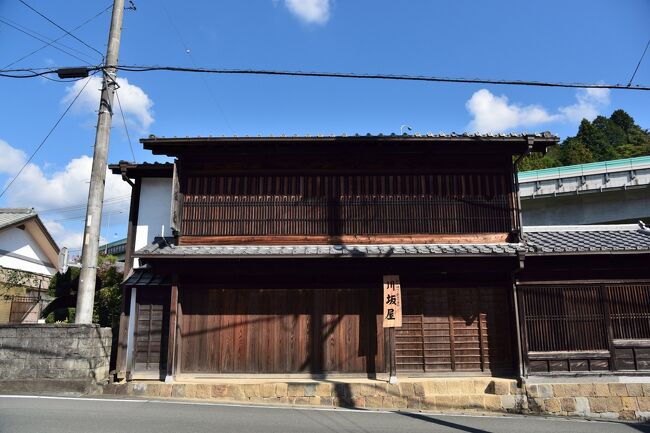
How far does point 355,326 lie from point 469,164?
5.78 m

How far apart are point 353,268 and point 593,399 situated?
6891 mm

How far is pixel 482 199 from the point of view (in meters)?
12.4

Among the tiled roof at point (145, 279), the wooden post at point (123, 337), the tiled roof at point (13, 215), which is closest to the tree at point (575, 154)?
the tiled roof at point (145, 279)

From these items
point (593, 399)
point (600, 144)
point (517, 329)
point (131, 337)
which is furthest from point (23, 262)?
point (600, 144)

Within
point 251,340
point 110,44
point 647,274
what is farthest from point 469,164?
point 110,44

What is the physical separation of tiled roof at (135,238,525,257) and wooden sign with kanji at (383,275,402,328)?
0.88m

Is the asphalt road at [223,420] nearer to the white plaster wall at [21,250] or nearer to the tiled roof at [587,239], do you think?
the tiled roof at [587,239]

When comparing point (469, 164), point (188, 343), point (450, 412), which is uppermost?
point (469, 164)

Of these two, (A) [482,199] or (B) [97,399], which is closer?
(B) [97,399]

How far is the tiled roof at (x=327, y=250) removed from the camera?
11.0 metres

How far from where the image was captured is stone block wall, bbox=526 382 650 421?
35.0 feet

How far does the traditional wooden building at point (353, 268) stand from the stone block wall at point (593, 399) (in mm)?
541

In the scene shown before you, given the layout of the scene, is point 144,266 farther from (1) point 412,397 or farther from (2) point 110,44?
(1) point 412,397

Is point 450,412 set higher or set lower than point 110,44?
lower
